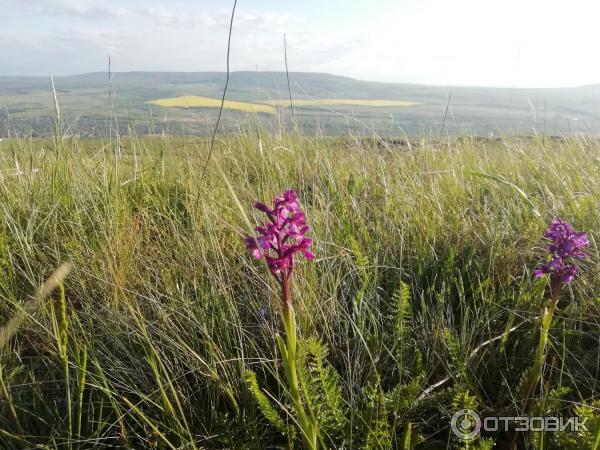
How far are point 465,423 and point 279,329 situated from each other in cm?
73

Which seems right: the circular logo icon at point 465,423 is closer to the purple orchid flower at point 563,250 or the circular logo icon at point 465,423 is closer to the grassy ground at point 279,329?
the grassy ground at point 279,329

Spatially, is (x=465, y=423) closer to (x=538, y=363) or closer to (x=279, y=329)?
(x=538, y=363)

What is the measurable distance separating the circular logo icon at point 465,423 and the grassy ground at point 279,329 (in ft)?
0.15

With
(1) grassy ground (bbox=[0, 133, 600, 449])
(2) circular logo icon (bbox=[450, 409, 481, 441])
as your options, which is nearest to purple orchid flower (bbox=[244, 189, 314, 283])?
(1) grassy ground (bbox=[0, 133, 600, 449])

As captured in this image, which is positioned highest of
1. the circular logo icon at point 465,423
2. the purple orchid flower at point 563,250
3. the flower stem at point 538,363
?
the purple orchid flower at point 563,250

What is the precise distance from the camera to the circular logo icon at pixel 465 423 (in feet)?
4.49

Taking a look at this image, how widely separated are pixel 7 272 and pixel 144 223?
2.29 feet

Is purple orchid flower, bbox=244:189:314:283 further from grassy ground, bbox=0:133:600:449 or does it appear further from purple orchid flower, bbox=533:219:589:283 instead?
purple orchid flower, bbox=533:219:589:283

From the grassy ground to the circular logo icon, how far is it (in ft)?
0.15

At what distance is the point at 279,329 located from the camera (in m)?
1.77

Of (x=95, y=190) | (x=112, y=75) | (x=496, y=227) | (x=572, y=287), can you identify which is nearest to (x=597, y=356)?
(x=572, y=287)

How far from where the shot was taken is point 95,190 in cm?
284

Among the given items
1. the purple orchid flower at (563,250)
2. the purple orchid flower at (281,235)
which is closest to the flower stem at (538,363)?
the purple orchid flower at (563,250)

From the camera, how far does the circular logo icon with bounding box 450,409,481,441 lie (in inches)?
53.9
